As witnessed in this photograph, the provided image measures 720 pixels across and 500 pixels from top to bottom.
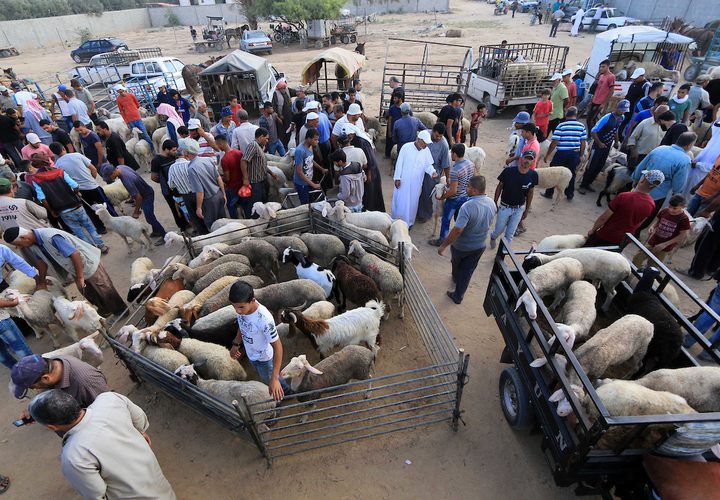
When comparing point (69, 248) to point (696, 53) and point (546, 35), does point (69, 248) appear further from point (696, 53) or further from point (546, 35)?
point (546, 35)

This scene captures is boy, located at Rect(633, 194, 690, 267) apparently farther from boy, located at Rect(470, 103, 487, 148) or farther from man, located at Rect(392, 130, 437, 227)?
boy, located at Rect(470, 103, 487, 148)

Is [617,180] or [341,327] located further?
[617,180]

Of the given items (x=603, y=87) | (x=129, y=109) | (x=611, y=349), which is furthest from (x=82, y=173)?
(x=603, y=87)

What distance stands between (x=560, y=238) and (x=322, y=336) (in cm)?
459

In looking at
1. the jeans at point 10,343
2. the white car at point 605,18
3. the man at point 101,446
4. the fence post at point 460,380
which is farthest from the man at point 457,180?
the white car at point 605,18

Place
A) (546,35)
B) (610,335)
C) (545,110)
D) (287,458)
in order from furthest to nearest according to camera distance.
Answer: (546,35) < (545,110) < (287,458) < (610,335)

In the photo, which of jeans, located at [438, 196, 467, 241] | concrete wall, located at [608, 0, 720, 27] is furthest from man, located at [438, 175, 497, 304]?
concrete wall, located at [608, 0, 720, 27]

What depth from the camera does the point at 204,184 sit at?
22.6 feet

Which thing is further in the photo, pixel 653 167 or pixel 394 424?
pixel 653 167

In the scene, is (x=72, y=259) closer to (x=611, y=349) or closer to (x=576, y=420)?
(x=576, y=420)

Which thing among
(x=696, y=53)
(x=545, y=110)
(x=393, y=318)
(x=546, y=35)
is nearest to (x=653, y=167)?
(x=545, y=110)

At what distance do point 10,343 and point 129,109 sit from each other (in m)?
9.02

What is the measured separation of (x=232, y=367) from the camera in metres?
4.61

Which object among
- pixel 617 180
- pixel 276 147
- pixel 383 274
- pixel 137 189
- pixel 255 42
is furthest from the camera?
pixel 255 42
